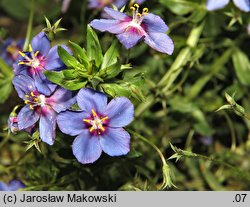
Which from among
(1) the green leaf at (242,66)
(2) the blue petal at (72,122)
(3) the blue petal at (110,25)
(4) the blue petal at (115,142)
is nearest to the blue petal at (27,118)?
(2) the blue petal at (72,122)

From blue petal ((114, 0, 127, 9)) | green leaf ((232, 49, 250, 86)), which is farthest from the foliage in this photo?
blue petal ((114, 0, 127, 9))

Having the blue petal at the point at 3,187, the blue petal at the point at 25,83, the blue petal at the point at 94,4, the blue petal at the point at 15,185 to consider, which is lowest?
the blue petal at the point at 3,187

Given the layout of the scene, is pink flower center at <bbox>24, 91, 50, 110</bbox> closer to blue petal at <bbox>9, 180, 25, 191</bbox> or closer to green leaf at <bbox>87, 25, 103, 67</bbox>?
green leaf at <bbox>87, 25, 103, 67</bbox>

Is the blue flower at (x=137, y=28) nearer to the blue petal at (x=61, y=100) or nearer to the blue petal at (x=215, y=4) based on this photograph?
the blue petal at (x=61, y=100)
